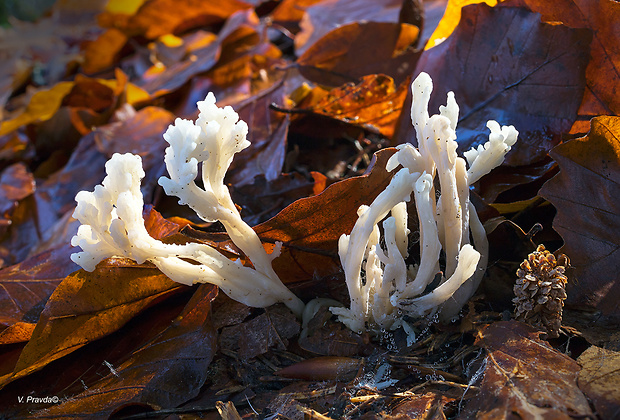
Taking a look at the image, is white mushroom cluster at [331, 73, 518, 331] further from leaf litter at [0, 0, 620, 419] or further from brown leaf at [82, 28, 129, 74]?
brown leaf at [82, 28, 129, 74]

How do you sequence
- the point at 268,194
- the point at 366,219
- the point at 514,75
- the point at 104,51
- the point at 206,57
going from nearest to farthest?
the point at 366,219, the point at 514,75, the point at 268,194, the point at 206,57, the point at 104,51

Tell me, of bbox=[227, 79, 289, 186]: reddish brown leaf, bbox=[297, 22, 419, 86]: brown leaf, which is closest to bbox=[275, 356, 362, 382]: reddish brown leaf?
bbox=[227, 79, 289, 186]: reddish brown leaf

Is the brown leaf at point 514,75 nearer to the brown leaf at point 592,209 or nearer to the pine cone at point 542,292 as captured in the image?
the brown leaf at point 592,209

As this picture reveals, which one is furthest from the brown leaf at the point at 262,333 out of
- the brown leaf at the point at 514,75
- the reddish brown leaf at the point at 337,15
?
the reddish brown leaf at the point at 337,15

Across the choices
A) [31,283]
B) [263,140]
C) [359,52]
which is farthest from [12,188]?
[359,52]

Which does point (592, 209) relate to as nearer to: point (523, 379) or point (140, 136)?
point (523, 379)

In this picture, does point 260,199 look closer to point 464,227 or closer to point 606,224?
point 464,227

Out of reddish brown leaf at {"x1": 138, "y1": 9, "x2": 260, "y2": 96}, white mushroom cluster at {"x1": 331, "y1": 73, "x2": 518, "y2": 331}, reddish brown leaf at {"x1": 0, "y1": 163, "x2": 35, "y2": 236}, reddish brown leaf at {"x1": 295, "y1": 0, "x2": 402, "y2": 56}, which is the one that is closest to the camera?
white mushroom cluster at {"x1": 331, "y1": 73, "x2": 518, "y2": 331}
